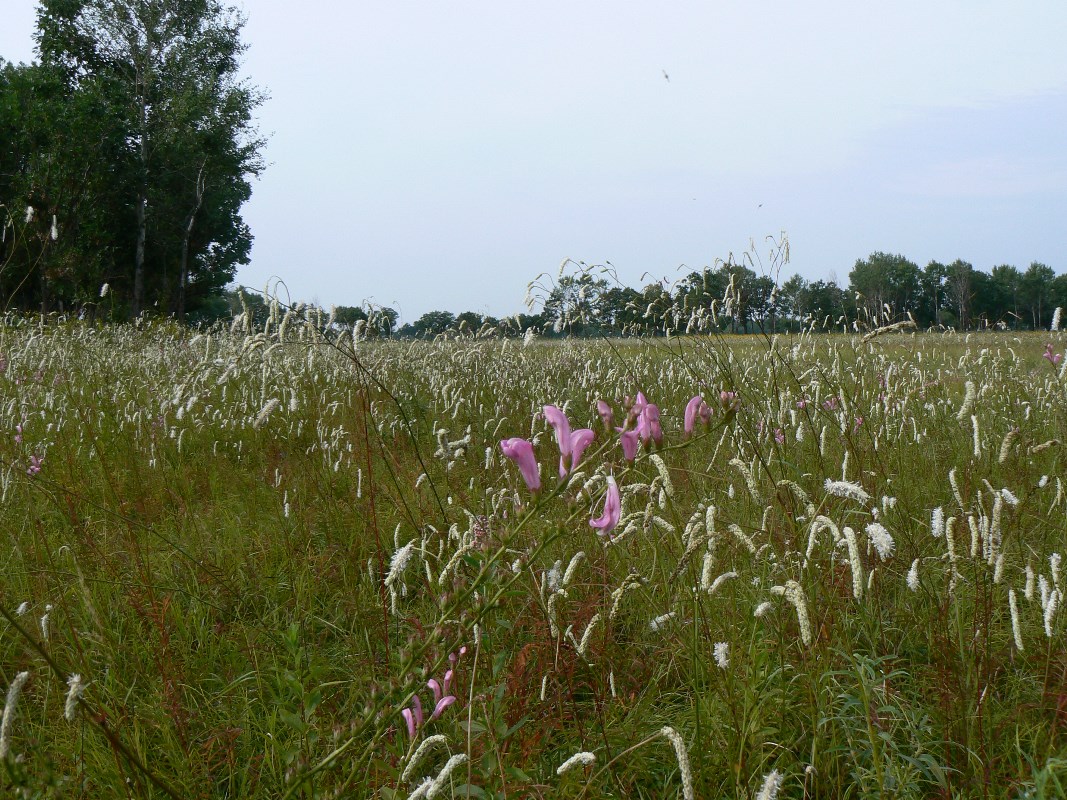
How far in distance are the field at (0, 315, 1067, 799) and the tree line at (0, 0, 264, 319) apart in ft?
78.6

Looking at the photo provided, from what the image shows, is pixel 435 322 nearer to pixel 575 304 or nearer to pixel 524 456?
pixel 575 304

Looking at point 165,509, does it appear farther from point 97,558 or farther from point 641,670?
point 641,670

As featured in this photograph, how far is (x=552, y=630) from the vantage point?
203 centimetres

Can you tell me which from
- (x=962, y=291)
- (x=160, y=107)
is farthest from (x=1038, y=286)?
(x=160, y=107)

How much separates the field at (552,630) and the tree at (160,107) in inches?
995

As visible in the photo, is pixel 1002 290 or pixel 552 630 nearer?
pixel 552 630

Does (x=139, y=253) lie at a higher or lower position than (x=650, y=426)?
higher

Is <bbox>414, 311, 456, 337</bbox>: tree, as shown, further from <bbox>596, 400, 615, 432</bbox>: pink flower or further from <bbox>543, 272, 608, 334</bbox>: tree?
<bbox>596, 400, 615, 432</bbox>: pink flower

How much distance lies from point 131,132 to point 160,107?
1430mm

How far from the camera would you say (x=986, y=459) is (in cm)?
402

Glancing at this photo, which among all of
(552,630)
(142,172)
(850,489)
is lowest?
(552,630)

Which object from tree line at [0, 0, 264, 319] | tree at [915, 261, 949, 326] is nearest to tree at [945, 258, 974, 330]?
tree at [915, 261, 949, 326]

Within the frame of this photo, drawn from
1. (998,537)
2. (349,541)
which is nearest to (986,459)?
(998,537)

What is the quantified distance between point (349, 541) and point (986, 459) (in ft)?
10.8
